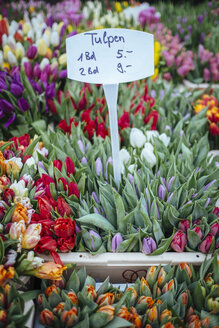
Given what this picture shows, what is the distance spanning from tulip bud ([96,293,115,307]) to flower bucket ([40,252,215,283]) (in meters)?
0.12

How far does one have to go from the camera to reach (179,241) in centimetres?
91

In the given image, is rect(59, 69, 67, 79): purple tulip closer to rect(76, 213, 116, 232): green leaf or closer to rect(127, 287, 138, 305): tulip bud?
rect(76, 213, 116, 232): green leaf

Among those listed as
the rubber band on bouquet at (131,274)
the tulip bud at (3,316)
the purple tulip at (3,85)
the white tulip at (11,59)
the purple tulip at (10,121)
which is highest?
the white tulip at (11,59)

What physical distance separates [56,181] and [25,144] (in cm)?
23

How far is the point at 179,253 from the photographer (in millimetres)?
929

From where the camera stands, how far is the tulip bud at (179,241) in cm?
91

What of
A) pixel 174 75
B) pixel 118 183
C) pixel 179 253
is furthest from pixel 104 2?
pixel 179 253

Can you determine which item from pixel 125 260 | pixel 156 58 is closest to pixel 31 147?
pixel 125 260

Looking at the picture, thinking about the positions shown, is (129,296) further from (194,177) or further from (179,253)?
(194,177)

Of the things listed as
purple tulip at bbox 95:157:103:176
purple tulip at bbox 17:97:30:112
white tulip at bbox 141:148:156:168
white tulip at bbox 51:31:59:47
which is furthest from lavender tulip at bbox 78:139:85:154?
white tulip at bbox 51:31:59:47

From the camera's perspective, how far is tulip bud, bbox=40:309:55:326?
747 mm

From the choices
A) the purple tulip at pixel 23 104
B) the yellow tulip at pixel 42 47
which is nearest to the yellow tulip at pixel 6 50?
the yellow tulip at pixel 42 47

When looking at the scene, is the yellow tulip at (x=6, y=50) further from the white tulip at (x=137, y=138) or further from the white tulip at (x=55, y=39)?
the white tulip at (x=137, y=138)

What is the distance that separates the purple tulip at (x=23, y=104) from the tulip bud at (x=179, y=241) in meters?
0.83
